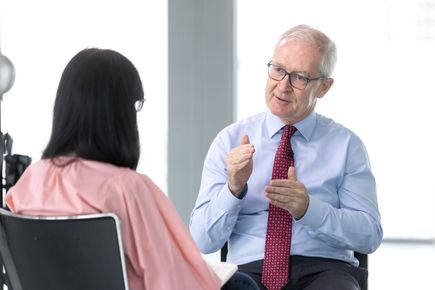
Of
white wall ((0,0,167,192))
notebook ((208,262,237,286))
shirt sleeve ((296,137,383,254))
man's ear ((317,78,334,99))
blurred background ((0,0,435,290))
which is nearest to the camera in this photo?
notebook ((208,262,237,286))

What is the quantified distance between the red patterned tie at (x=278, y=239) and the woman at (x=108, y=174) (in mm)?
645

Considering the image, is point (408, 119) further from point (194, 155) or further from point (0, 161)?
point (0, 161)

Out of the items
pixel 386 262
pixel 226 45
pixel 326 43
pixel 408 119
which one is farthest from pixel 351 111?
pixel 326 43

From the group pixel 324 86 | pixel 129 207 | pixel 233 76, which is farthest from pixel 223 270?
pixel 233 76

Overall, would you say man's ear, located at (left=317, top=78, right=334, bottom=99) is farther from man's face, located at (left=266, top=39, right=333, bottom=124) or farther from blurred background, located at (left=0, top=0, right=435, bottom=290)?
blurred background, located at (left=0, top=0, right=435, bottom=290)

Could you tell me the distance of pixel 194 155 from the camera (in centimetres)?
466

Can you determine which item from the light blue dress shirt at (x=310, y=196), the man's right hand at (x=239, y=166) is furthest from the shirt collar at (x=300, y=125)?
the man's right hand at (x=239, y=166)

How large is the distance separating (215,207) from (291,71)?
20.7 inches

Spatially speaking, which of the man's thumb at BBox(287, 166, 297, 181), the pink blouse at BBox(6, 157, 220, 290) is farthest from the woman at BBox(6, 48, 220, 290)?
the man's thumb at BBox(287, 166, 297, 181)

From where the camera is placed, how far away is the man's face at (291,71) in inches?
108

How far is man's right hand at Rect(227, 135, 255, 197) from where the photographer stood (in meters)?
2.46

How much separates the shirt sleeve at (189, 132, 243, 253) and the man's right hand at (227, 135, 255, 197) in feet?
0.12

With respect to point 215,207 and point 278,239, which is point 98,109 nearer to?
point 215,207

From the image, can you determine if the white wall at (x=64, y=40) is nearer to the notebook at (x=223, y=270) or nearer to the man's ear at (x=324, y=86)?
the man's ear at (x=324, y=86)
